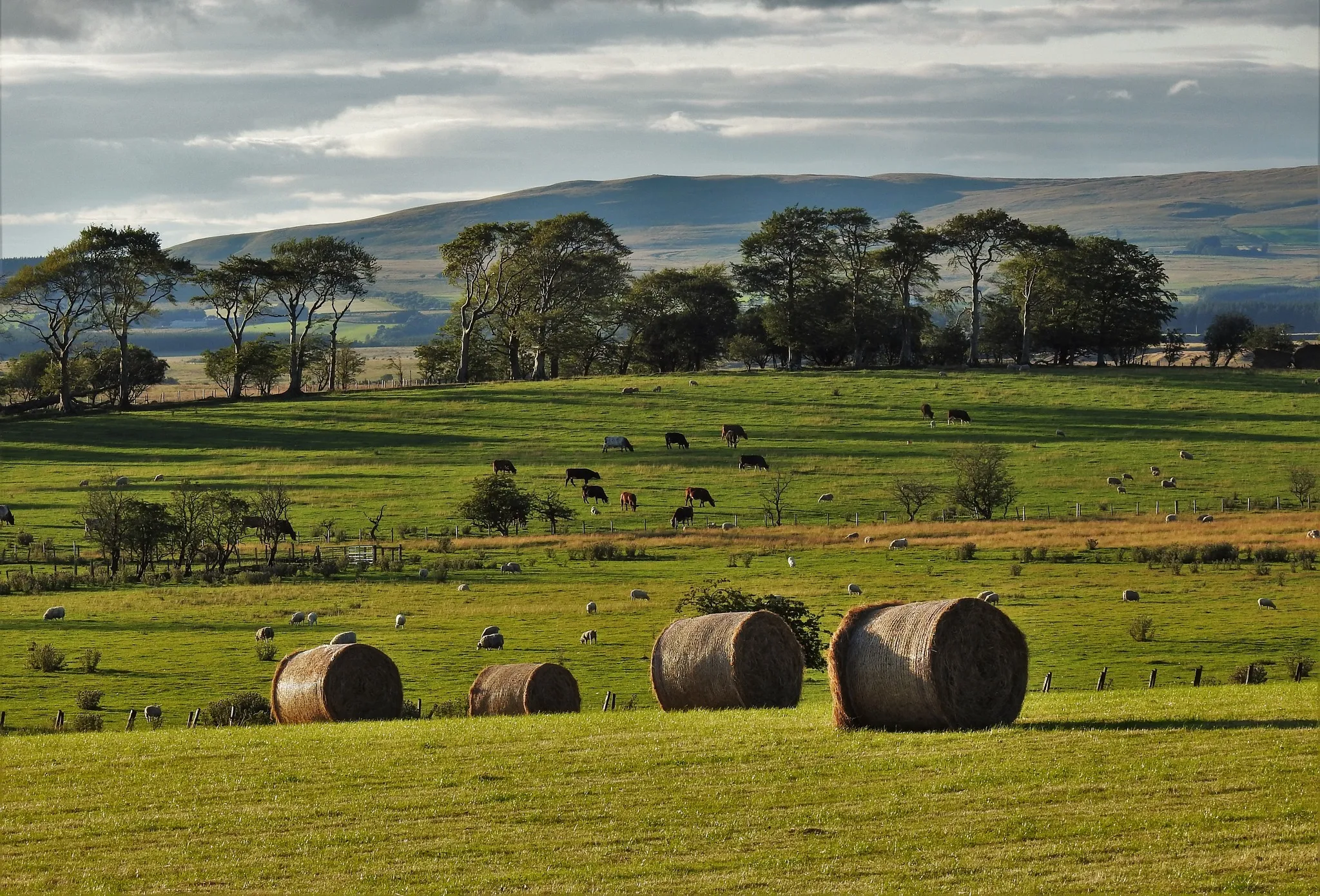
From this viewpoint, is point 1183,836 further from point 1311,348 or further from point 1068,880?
point 1311,348

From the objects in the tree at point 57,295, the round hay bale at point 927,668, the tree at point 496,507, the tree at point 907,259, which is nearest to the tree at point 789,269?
the tree at point 907,259

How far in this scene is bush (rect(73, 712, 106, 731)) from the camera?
1080 inches

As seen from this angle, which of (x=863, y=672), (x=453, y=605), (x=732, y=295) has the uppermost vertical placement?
(x=732, y=295)

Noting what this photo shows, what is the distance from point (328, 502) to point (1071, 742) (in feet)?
193

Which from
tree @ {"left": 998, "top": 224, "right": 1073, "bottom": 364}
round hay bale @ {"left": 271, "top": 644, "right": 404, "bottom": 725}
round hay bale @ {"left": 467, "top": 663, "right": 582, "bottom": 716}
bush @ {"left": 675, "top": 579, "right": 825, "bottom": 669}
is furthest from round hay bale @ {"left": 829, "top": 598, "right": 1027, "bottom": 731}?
tree @ {"left": 998, "top": 224, "right": 1073, "bottom": 364}

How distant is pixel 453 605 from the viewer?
45.3 meters

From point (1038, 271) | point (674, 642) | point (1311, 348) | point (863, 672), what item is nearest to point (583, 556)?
point (674, 642)

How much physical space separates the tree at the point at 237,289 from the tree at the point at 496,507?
178 ft

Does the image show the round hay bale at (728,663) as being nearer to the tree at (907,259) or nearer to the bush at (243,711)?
the bush at (243,711)

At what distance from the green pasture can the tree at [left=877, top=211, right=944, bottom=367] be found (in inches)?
449

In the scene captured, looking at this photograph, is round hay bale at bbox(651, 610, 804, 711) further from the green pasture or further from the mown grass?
the green pasture

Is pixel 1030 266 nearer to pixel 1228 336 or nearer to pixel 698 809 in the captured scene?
pixel 1228 336

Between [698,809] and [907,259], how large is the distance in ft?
364

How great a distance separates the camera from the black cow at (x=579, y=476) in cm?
7706
